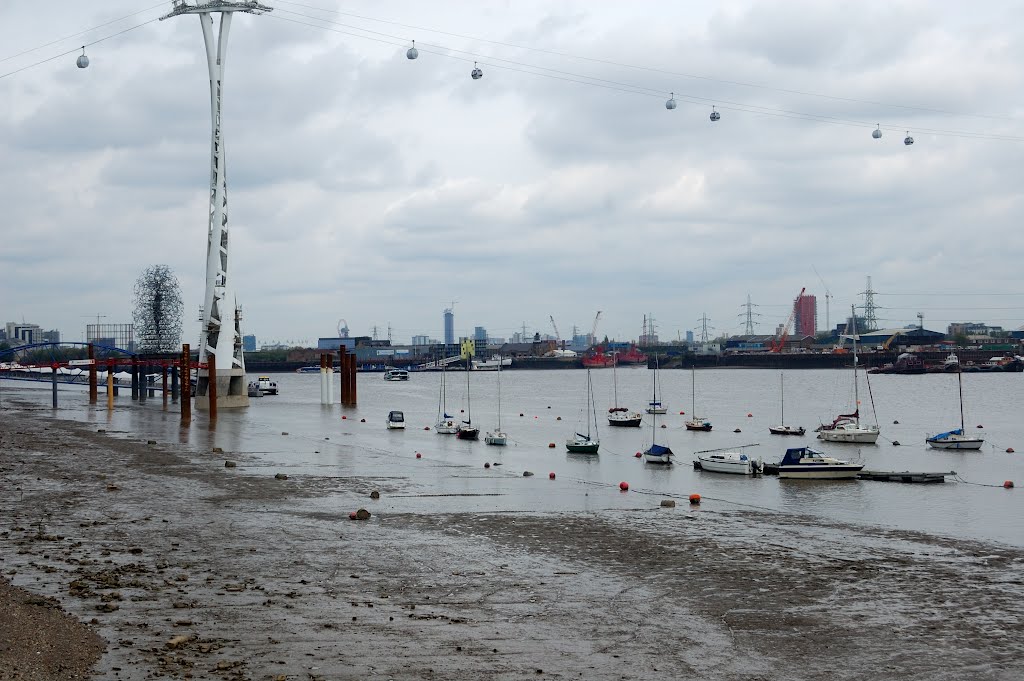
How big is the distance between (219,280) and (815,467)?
5824 cm

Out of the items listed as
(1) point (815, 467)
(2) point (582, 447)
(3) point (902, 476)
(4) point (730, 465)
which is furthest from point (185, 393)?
(3) point (902, 476)

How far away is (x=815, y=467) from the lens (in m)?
50.3

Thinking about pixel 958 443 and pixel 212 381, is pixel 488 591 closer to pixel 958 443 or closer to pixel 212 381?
pixel 958 443

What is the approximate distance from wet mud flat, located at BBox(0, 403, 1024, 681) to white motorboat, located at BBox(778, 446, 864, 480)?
16.0 meters

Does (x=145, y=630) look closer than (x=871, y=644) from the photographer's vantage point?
Yes

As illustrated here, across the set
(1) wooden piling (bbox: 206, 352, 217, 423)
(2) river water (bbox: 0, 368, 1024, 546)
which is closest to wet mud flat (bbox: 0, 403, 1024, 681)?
(2) river water (bbox: 0, 368, 1024, 546)

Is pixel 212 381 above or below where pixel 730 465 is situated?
above

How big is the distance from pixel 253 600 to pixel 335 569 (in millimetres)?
3552

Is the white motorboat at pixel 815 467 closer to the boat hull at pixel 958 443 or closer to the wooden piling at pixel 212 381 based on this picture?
the boat hull at pixel 958 443

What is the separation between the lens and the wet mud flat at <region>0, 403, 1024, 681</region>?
1675 centimetres

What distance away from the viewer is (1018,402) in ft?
440

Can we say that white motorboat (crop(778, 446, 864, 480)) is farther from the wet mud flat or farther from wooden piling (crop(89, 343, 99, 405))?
wooden piling (crop(89, 343, 99, 405))

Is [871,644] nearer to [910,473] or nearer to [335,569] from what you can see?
[335,569]

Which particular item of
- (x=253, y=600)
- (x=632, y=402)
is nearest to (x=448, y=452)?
(x=253, y=600)
